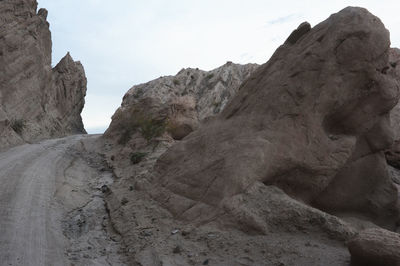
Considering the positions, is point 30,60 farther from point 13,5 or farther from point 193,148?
point 193,148

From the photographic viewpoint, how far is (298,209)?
9531 millimetres

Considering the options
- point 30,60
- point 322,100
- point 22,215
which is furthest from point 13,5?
point 322,100

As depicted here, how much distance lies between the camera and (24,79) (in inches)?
1647

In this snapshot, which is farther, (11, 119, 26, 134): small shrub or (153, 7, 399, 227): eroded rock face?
(11, 119, 26, 134): small shrub

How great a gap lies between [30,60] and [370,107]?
40775mm

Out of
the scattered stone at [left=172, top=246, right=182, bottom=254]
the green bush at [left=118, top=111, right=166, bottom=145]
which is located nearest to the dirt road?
the scattered stone at [left=172, top=246, right=182, bottom=254]

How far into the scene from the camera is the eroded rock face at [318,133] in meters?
10.9

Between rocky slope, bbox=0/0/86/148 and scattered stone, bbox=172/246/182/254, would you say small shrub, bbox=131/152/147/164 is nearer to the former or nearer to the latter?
scattered stone, bbox=172/246/182/254

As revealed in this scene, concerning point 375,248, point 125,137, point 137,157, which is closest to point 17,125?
point 125,137

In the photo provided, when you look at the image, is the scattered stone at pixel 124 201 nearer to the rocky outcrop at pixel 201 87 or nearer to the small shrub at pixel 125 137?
the small shrub at pixel 125 137

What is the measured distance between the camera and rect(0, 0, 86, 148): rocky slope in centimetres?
3681

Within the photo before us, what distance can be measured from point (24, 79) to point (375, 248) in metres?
42.5

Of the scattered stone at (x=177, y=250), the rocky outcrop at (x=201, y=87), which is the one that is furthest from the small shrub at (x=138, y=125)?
the scattered stone at (x=177, y=250)

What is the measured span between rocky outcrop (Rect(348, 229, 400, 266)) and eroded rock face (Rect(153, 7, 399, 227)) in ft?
11.9
